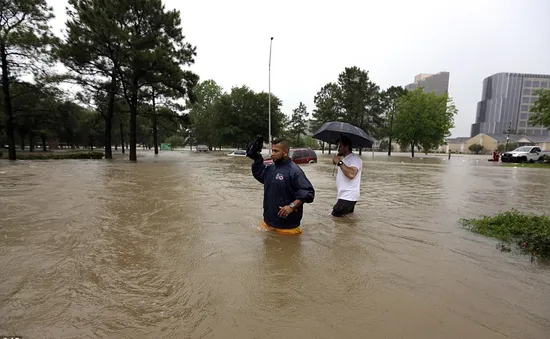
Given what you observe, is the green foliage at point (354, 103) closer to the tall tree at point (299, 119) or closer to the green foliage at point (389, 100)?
the green foliage at point (389, 100)

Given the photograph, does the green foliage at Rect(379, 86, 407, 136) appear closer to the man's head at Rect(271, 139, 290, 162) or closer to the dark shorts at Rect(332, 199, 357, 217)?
the dark shorts at Rect(332, 199, 357, 217)

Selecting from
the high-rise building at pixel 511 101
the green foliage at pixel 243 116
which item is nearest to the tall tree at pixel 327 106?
the green foliage at pixel 243 116

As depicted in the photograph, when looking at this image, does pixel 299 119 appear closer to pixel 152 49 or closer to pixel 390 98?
pixel 390 98

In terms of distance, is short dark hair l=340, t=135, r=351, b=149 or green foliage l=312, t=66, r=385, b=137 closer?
short dark hair l=340, t=135, r=351, b=149

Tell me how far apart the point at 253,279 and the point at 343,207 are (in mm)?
3201

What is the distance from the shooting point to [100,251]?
3922 millimetres

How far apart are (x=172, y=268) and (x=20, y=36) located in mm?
24921

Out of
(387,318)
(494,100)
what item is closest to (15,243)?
(387,318)

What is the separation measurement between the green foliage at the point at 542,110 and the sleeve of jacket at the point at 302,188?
123ft

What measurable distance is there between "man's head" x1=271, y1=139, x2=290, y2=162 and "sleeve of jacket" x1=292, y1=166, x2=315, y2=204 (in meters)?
0.31

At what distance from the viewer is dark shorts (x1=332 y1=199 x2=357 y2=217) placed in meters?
5.80

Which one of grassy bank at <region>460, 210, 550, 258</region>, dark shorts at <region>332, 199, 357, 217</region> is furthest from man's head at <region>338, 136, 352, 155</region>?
grassy bank at <region>460, 210, 550, 258</region>

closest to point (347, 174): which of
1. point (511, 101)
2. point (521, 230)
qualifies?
point (521, 230)

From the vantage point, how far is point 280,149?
13.9ft
